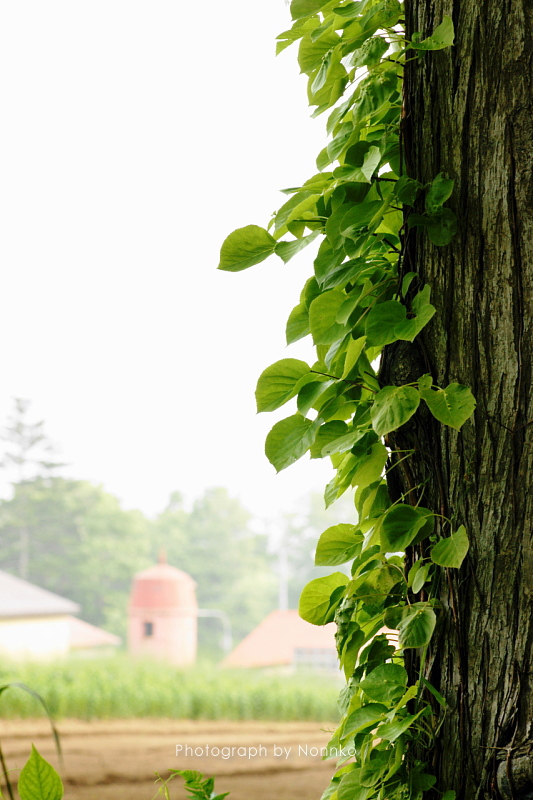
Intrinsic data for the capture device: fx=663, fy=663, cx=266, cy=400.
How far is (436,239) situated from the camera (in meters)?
0.45

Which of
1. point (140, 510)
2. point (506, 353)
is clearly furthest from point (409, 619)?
point (140, 510)

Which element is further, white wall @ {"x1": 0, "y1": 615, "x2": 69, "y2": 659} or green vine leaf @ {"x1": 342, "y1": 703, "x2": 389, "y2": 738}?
white wall @ {"x1": 0, "y1": 615, "x2": 69, "y2": 659}

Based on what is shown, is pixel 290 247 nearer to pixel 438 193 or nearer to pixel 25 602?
pixel 438 193

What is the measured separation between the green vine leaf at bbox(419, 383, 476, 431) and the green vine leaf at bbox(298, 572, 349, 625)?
0.52 ft

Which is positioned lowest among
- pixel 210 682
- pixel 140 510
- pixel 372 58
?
pixel 210 682

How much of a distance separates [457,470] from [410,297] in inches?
5.0

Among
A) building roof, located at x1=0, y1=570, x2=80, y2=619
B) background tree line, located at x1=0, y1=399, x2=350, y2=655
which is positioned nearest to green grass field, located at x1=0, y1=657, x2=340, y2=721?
building roof, located at x1=0, y1=570, x2=80, y2=619

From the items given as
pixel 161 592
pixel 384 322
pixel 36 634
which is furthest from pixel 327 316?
pixel 36 634

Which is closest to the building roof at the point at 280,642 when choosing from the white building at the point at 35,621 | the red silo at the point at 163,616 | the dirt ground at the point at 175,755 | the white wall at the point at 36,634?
the red silo at the point at 163,616

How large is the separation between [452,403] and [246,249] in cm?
20

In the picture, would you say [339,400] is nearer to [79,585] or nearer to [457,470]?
[457,470]

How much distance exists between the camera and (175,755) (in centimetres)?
355

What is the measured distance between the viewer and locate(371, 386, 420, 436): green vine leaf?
16.2 inches

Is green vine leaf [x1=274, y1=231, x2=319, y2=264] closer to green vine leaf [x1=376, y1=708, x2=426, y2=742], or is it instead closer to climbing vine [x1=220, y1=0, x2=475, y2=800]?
climbing vine [x1=220, y1=0, x2=475, y2=800]
